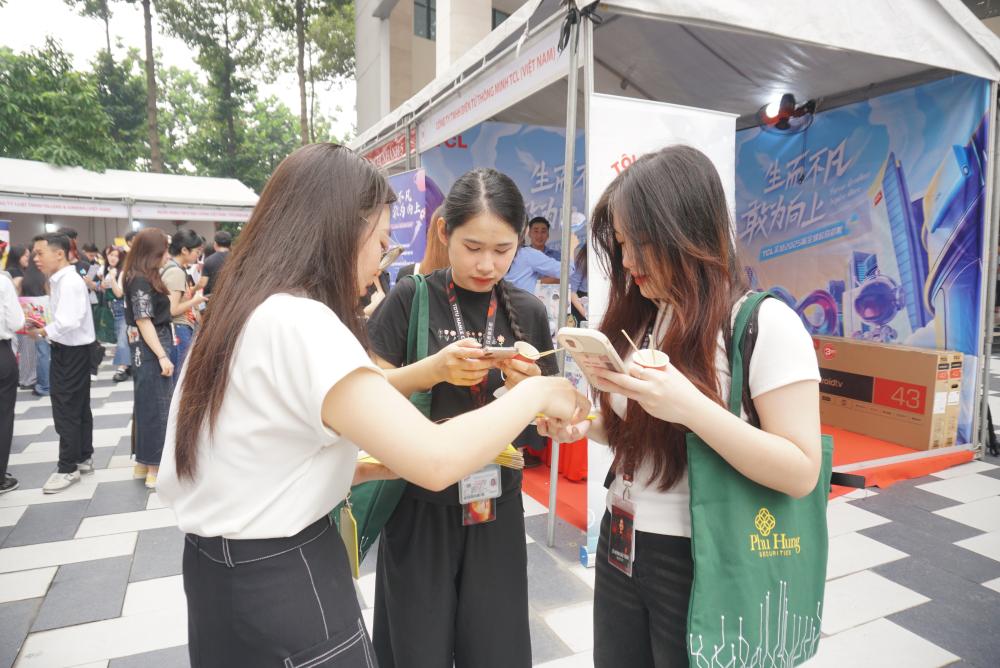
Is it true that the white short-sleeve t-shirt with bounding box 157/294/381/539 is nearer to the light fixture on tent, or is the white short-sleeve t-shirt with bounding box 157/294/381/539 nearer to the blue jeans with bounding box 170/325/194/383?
the blue jeans with bounding box 170/325/194/383

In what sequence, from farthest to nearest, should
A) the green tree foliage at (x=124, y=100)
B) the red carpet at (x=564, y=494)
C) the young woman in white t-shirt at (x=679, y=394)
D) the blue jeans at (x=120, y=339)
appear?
the green tree foliage at (x=124, y=100) < the blue jeans at (x=120, y=339) < the red carpet at (x=564, y=494) < the young woman in white t-shirt at (x=679, y=394)

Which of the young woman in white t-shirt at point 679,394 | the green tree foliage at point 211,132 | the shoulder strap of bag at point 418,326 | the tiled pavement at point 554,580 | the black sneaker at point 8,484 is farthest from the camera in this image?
the green tree foliage at point 211,132

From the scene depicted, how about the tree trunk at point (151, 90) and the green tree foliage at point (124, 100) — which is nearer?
the tree trunk at point (151, 90)

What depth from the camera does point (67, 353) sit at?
401 cm

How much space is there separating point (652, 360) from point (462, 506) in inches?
26.5

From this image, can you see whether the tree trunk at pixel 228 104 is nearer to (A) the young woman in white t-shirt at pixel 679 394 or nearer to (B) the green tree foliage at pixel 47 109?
(B) the green tree foliage at pixel 47 109

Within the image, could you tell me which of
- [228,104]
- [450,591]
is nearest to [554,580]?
[450,591]

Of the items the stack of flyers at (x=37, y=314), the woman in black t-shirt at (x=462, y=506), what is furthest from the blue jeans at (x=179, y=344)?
the woman in black t-shirt at (x=462, y=506)

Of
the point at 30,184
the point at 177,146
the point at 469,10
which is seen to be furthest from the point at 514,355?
the point at 177,146

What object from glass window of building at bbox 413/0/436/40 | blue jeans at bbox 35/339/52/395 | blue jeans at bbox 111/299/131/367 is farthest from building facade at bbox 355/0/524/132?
blue jeans at bbox 35/339/52/395

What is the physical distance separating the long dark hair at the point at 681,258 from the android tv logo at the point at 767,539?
0.15 meters

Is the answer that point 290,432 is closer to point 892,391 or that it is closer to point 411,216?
point 411,216

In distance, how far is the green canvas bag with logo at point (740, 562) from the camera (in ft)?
3.16

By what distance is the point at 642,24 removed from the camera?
4344 millimetres
